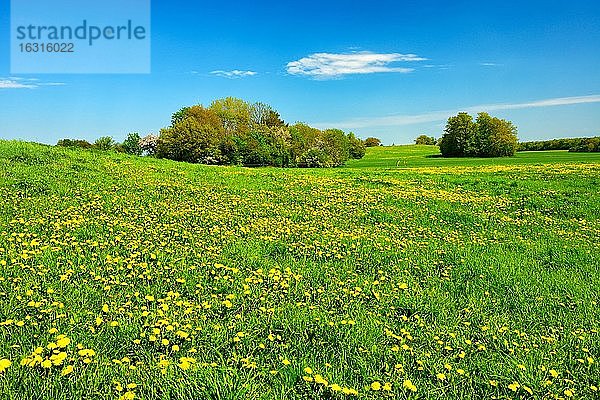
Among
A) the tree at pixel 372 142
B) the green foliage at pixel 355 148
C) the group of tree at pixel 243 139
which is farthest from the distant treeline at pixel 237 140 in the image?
the tree at pixel 372 142

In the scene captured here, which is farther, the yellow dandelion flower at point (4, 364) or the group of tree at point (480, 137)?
the group of tree at point (480, 137)

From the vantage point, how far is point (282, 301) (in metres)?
6.73

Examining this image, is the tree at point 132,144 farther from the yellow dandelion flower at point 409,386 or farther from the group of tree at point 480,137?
the yellow dandelion flower at point 409,386

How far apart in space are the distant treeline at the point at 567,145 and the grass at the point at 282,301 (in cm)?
7536

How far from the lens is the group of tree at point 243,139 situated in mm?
56500

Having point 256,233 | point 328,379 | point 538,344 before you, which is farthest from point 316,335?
point 256,233

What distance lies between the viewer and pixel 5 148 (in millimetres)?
19656

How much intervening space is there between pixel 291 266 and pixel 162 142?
176 feet

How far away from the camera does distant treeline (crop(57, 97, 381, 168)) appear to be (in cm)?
5653

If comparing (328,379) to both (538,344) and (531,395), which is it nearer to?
(531,395)

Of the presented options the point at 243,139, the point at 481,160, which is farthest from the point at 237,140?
A: the point at 481,160

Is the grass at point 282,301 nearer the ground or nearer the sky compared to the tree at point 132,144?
nearer the ground

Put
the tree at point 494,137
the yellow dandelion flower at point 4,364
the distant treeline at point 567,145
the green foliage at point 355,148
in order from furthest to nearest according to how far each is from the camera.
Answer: the green foliage at point 355,148 < the tree at point 494,137 < the distant treeline at point 567,145 < the yellow dandelion flower at point 4,364

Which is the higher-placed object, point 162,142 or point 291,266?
point 162,142
